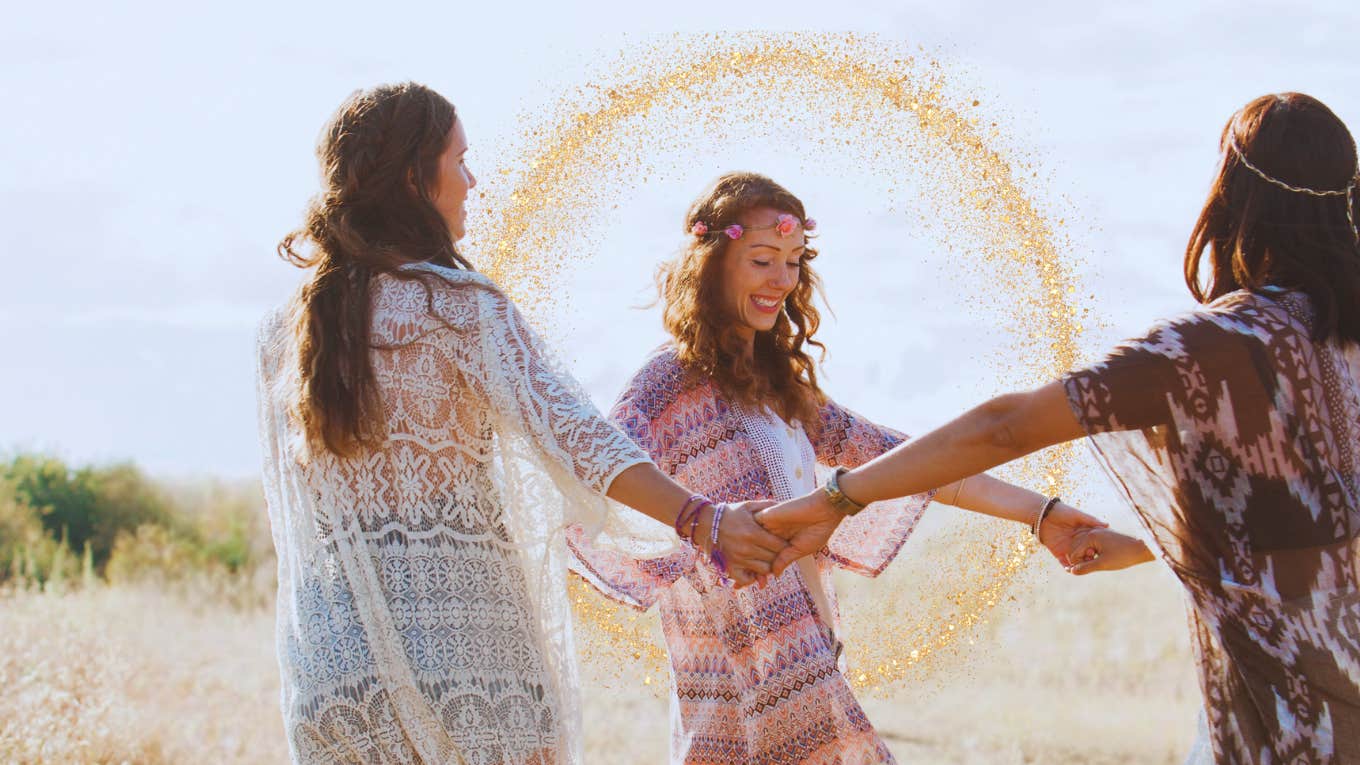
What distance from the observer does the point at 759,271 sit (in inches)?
204

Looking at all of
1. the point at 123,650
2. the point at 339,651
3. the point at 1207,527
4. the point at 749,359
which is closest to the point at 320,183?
the point at 339,651

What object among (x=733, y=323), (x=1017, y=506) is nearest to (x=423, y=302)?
(x=733, y=323)

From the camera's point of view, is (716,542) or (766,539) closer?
(716,542)

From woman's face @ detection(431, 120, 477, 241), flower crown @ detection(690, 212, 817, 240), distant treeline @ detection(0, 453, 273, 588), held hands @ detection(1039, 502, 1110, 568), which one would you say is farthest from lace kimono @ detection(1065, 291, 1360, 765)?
distant treeline @ detection(0, 453, 273, 588)

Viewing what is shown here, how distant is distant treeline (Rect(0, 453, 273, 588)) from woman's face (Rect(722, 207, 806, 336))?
9894 millimetres

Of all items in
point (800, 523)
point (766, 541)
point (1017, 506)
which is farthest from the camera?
point (1017, 506)

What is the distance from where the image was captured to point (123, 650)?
10203mm

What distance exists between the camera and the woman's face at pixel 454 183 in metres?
3.77

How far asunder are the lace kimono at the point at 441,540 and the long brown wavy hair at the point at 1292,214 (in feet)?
4.98

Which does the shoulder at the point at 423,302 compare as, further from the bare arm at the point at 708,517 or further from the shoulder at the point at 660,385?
the shoulder at the point at 660,385

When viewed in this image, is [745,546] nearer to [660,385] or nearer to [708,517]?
[708,517]

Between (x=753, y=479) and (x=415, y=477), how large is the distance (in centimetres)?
166

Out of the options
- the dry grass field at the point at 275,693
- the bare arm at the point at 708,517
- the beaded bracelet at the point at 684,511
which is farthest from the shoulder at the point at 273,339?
the dry grass field at the point at 275,693

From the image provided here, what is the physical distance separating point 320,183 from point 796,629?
2.04m
